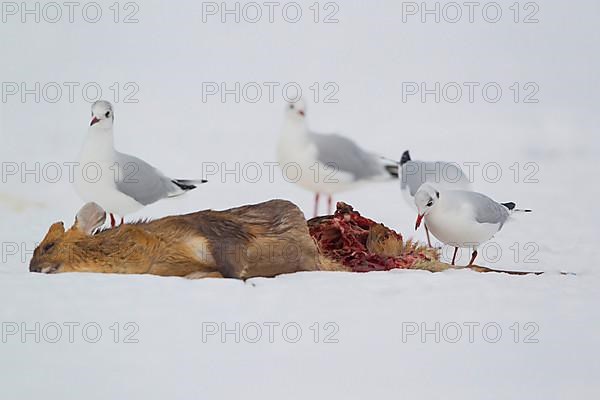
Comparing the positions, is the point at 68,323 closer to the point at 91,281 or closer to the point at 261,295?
the point at 91,281

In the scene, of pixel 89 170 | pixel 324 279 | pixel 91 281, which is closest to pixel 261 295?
pixel 324 279

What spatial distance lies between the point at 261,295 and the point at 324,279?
1.09 ft

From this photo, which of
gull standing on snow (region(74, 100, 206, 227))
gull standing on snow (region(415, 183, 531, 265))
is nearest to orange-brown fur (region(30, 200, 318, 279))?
gull standing on snow (region(74, 100, 206, 227))

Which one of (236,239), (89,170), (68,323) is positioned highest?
(89,170)

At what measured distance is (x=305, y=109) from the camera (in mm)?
5238

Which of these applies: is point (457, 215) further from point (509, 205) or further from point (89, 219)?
point (89, 219)

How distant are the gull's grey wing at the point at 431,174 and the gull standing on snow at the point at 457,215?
193 mm

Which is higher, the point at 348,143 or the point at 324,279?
the point at 348,143

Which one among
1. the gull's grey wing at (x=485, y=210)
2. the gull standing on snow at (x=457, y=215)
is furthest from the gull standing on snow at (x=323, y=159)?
the gull's grey wing at (x=485, y=210)

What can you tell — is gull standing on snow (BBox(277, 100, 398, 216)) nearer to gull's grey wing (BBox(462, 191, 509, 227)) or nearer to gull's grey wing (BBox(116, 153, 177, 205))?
gull's grey wing (BBox(462, 191, 509, 227))

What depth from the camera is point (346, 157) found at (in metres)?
5.30

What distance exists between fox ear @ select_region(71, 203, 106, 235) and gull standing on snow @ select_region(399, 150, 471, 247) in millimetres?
1484

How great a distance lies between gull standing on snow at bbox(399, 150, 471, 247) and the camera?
5.43 meters

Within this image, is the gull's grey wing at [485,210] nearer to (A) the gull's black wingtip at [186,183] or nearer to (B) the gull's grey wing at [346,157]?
(B) the gull's grey wing at [346,157]
